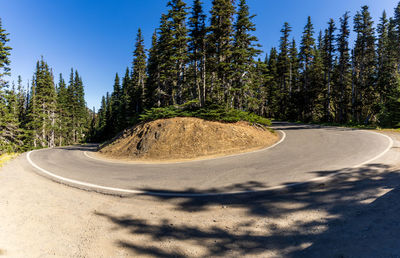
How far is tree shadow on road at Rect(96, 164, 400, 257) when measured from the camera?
2.86m

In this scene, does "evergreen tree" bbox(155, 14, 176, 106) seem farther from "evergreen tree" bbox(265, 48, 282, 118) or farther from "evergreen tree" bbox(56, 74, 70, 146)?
"evergreen tree" bbox(56, 74, 70, 146)

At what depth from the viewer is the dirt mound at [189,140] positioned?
12531 millimetres

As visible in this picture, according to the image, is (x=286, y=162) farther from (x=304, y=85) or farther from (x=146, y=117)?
Result: (x=304, y=85)

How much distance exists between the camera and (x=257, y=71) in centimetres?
2647

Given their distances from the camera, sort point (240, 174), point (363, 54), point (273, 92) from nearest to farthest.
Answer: point (240, 174) < point (363, 54) < point (273, 92)

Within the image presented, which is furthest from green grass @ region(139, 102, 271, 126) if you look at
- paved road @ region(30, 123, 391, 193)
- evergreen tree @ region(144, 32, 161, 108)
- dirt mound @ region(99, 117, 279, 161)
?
evergreen tree @ region(144, 32, 161, 108)

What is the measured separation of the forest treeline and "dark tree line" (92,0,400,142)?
12 centimetres

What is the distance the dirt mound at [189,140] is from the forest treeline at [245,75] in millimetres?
3295

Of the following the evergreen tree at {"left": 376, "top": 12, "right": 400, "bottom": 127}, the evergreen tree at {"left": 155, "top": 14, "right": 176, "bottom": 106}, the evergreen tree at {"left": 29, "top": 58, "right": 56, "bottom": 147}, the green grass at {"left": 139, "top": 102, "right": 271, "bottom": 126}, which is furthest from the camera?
the evergreen tree at {"left": 29, "top": 58, "right": 56, "bottom": 147}

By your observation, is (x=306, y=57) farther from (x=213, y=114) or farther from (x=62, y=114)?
(x=62, y=114)

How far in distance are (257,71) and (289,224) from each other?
26.3m

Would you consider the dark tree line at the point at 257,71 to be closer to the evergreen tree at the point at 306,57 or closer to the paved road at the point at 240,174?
the evergreen tree at the point at 306,57

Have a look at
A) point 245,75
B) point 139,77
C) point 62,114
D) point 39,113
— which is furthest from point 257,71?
point 62,114

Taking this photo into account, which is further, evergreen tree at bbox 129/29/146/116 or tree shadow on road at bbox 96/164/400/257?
evergreen tree at bbox 129/29/146/116
